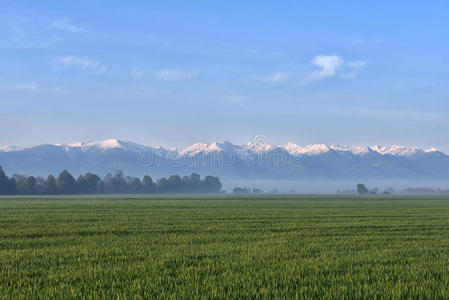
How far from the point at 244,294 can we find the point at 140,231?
17832 mm

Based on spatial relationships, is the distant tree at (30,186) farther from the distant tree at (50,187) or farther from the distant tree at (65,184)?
the distant tree at (65,184)

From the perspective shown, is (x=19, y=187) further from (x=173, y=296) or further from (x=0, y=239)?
(x=173, y=296)

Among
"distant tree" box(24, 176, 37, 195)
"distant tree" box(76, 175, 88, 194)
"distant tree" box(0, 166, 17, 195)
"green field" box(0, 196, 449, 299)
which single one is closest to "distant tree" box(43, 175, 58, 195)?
"distant tree" box(24, 176, 37, 195)

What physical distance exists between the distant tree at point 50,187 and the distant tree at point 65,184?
98.3 inches

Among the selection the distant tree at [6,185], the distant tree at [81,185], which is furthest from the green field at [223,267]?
the distant tree at [81,185]

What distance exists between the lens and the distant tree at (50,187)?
576 feet

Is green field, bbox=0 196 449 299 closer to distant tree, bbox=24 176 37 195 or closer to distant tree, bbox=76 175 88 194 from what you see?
distant tree, bbox=24 176 37 195

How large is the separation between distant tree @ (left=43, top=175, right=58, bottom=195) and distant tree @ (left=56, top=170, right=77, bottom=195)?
2.50m

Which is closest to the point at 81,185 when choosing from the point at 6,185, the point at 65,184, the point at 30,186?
the point at 65,184

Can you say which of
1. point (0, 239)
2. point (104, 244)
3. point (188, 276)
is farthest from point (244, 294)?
point (0, 239)

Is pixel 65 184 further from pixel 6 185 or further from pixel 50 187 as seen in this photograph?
pixel 6 185

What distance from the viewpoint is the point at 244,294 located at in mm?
10883

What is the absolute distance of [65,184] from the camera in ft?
615

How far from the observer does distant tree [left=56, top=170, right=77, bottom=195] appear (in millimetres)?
184750
